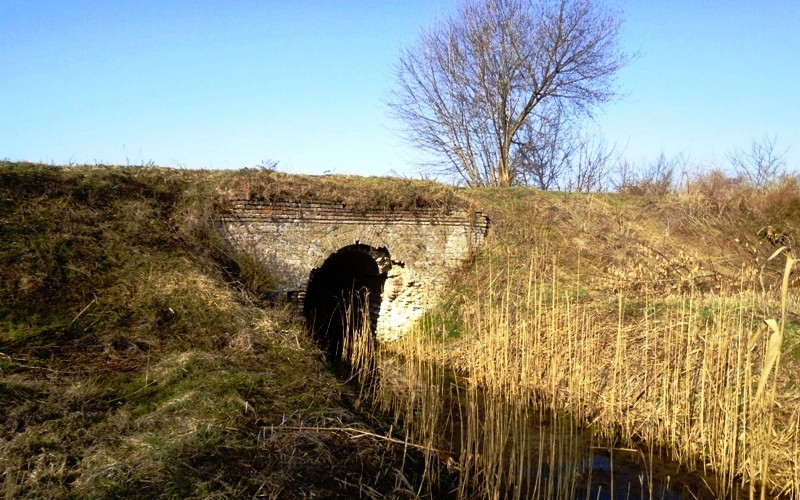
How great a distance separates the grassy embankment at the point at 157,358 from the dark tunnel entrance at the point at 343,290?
4.60 feet

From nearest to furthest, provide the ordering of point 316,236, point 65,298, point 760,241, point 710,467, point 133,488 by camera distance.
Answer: point 133,488
point 710,467
point 65,298
point 316,236
point 760,241

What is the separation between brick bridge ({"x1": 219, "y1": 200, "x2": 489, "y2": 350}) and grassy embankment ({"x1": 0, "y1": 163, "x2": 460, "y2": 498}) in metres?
0.31

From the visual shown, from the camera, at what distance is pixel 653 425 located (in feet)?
20.9

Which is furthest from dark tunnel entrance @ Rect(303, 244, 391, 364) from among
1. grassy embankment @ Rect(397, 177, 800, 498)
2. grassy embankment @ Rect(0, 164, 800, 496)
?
grassy embankment @ Rect(397, 177, 800, 498)

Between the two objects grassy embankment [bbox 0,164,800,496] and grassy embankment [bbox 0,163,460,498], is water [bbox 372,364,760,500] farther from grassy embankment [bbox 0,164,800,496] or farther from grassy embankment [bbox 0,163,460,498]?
grassy embankment [bbox 0,163,460,498]

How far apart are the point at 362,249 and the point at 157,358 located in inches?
202

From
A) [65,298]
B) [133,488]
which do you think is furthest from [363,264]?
[133,488]

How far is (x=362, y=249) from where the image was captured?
436 inches

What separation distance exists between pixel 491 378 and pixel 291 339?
2.59 metres

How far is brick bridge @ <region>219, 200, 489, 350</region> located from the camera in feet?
32.6

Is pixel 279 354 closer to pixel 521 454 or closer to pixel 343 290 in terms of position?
pixel 521 454

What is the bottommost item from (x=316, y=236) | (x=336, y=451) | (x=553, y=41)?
(x=336, y=451)

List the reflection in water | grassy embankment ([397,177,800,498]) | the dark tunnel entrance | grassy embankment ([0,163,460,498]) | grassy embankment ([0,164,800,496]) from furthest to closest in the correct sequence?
the dark tunnel entrance < grassy embankment ([397,177,800,498]) < the reflection in water < grassy embankment ([0,164,800,496]) < grassy embankment ([0,163,460,498])

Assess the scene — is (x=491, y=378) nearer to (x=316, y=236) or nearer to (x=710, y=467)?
(x=710, y=467)
